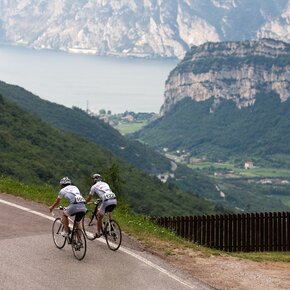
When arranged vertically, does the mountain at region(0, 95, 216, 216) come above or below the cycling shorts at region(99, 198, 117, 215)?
below

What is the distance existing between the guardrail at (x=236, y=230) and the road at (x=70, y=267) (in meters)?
6.11

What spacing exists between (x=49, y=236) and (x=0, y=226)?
1.47 m

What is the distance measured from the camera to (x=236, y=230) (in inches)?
906

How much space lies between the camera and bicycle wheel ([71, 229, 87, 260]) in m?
15.0

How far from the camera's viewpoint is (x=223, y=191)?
197 m

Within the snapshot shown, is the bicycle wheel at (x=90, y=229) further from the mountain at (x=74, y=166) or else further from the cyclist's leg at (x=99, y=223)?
the mountain at (x=74, y=166)

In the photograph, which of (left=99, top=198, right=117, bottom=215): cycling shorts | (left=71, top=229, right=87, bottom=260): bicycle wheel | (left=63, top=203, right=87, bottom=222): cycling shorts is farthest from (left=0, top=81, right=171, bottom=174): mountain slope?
(left=71, top=229, right=87, bottom=260): bicycle wheel

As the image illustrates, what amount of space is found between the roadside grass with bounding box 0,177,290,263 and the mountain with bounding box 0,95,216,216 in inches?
1426

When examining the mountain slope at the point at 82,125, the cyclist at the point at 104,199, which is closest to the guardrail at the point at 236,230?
the cyclist at the point at 104,199

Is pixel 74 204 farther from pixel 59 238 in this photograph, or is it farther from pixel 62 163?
pixel 62 163

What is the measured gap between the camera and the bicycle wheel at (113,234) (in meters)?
15.9

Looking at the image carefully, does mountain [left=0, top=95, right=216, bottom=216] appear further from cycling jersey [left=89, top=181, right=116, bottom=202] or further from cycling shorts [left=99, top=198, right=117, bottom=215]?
cycling shorts [left=99, top=198, right=117, bottom=215]

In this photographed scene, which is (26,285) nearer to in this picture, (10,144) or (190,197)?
(10,144)

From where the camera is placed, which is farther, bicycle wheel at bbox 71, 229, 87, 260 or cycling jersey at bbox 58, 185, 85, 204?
cycling jersey at bbox 58, 185, 85, 204
